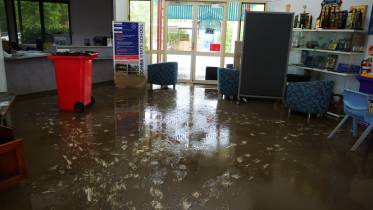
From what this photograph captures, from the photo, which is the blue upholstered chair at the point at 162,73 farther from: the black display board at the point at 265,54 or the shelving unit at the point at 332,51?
the shelving unit at the point at 332,51

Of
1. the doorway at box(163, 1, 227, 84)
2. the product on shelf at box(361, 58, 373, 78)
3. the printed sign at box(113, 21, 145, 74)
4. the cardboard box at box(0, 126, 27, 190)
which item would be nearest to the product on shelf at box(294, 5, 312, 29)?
the product on shelf at box(361, 58, 373, 78)

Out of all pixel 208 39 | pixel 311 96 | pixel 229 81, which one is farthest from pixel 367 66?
pixel 208 39

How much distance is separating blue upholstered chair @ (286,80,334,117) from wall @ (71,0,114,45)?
8182 mm

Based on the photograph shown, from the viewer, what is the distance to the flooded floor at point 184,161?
2773mm

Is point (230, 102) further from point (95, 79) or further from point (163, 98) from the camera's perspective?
point (95, 79)

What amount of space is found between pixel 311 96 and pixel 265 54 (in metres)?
1.39

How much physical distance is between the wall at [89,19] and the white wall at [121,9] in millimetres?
3381

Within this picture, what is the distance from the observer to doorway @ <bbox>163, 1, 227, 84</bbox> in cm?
821

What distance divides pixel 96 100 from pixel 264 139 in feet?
12.4

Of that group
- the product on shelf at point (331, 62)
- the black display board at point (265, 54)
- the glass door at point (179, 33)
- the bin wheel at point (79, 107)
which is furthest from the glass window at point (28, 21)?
the product on shelf at point (331, 62)

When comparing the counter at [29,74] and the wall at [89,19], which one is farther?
the wall at [89,19]

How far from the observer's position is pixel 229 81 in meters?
6.75

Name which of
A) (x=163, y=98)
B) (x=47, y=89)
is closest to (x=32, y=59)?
(x=47, y=89)

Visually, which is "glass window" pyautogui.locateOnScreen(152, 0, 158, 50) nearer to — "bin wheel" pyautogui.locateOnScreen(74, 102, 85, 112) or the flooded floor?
the flooded floor
